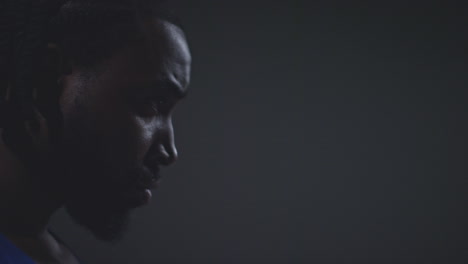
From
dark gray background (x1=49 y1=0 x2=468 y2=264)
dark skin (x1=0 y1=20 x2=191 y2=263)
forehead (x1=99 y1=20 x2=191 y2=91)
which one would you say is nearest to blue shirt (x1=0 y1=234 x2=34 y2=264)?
dark skin (x1=0 y1=20 x2=191 y2=263)

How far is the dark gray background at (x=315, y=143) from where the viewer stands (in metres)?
1.70

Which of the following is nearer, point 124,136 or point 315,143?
point 124,136

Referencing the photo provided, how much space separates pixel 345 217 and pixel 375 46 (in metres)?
0.74

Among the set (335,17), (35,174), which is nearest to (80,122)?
(35,174)

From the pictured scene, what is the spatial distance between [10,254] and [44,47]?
244mm

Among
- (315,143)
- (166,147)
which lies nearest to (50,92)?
(166,147)

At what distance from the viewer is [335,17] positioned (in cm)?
177

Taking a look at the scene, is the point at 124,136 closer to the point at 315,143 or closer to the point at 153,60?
the point at 153,60

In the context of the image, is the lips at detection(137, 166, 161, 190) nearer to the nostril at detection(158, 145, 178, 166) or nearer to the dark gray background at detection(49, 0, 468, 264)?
the nostril at detection(158, 145, 178, 166)

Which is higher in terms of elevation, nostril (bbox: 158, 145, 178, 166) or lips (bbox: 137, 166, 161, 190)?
nostril (bbox: 158, 145, 178, 166)

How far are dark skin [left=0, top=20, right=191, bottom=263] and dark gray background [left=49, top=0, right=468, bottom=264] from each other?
118 centimetres

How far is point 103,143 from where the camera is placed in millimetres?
486

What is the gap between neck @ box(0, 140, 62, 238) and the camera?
1.58 feet

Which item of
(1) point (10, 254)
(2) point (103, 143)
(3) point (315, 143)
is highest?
(2) point (103, 143)
